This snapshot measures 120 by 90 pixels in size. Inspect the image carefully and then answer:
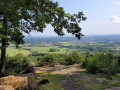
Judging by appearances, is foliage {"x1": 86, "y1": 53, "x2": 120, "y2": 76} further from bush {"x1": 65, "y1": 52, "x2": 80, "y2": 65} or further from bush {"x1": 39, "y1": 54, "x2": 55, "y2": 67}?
bush {"x1": 39, "y1": 54, "x2": 55, "y2": 67}

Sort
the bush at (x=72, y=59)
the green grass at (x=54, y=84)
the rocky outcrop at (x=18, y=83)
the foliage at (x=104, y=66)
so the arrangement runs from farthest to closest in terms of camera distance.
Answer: the bush at (x=72, y=59)
the foliage at (x=104, y=66)
the green grass at (x=54, y=84)
the rocky outcrop at (x=18, y=83)

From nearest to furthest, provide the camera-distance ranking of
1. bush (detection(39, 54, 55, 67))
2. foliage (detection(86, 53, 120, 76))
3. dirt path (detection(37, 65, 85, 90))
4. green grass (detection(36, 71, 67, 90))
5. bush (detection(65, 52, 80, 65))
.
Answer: green grass (detection(36, 71, 67, 90)) → dirt path (detection(37, 65, 85, 90)) → foliage (detection(86, 53, 120, 76)) → bush (detection(39, 54, 55, 67)) → bush (detection(65, 52, 80, 65))

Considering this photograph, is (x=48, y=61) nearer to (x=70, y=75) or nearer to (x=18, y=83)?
(x=70, y=75)

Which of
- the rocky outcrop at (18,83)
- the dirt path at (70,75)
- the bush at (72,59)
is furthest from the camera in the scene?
the bush at (72,59)

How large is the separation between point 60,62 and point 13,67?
414 inches

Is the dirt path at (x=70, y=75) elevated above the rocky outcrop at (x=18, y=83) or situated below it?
below

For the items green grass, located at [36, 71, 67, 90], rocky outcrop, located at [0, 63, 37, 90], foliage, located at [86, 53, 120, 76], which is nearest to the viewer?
rocky outcrop, located at [0, 63, 37, 90]

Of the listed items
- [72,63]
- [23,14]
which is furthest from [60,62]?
[23,14]

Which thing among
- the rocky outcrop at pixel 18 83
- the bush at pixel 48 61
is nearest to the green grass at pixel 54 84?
the rocky outcrop at pixel 18 83

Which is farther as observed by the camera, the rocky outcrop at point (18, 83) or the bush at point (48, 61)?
the bush at point (48, 61)

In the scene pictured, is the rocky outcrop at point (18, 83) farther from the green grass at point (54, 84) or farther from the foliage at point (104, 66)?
the foliage at point (104, 66)

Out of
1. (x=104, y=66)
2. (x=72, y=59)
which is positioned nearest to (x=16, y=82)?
(x=104, y=66)

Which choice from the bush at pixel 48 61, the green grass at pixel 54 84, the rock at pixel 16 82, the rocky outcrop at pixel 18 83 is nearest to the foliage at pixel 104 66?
the green grass at pixel 54 84

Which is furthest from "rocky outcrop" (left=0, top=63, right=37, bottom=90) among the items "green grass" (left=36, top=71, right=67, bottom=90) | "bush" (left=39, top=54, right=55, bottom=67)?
"bush" (left=39, top=54, right=55, bottom=67)
